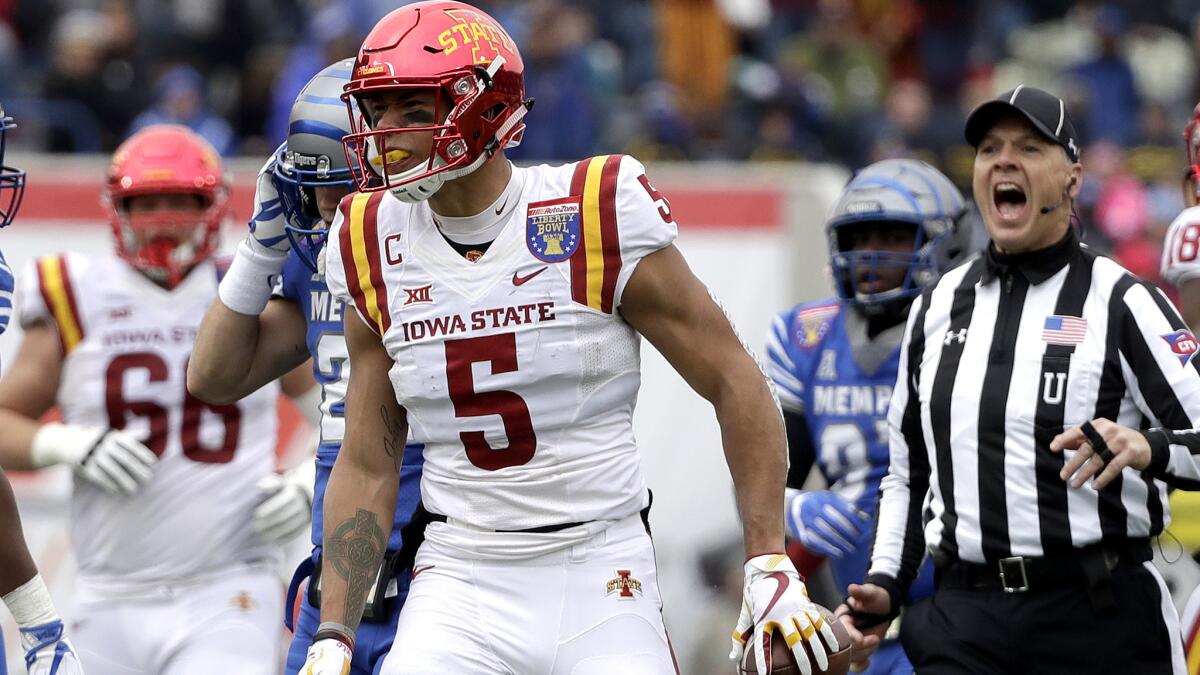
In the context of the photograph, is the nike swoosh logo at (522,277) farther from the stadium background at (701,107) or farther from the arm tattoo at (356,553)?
the stadium background at (701,107)

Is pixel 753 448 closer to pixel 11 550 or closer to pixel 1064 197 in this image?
pixel 1064 197

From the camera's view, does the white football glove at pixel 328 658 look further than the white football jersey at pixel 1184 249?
No

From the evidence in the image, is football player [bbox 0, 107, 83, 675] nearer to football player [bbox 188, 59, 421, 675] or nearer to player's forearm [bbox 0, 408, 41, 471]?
football player [bbox 188, 59, 421, 675]

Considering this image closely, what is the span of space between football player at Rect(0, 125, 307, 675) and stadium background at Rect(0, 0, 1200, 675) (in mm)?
2196

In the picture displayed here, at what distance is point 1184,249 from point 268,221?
2.39 meters

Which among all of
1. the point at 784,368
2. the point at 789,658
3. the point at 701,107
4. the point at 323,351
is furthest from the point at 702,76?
the point at 789,658

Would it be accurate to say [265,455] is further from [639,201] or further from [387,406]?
[639,201]

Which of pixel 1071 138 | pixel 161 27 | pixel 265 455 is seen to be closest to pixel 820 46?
pixel 161 27

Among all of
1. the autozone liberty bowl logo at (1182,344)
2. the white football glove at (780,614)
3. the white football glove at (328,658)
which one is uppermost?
the autozone liberty bowl logo at (1182,344)

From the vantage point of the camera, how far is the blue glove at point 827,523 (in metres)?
5.01

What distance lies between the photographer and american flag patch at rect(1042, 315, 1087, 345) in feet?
13.6

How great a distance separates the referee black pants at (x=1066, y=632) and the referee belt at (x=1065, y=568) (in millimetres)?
17

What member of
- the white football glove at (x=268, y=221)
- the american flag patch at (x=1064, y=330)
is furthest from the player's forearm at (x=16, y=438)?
the american flag patch at (x=1064, y=330)

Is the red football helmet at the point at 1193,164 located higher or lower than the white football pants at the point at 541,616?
higher
